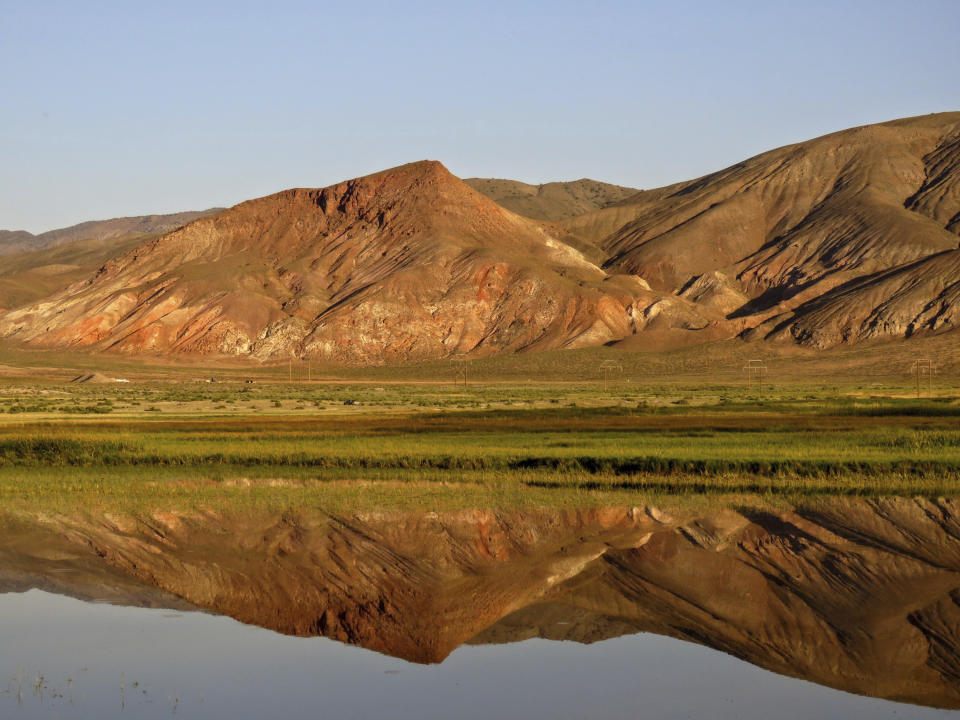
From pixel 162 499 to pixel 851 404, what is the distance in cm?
4660

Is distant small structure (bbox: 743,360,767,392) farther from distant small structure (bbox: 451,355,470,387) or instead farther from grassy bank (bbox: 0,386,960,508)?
grassy bank (bbox: 0,386,960,508)

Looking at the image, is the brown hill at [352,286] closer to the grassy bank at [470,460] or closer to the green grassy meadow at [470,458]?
the green grassy meadow at [470,458]

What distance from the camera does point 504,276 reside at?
163500 millimetres

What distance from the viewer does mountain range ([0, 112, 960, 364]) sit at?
152 m

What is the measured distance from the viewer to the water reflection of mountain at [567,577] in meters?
13.4

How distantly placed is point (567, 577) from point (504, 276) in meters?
147

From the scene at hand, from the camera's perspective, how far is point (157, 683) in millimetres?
11836

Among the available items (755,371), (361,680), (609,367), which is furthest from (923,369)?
(361,680)

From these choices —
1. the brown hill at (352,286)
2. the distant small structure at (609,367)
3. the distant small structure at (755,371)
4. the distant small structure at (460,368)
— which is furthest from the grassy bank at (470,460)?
the brown hill at (352,286)

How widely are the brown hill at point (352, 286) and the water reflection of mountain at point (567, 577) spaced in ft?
421

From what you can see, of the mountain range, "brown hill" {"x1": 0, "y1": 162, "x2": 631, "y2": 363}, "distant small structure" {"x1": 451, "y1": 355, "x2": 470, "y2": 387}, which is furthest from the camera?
"brown hill" {"x1": 0, "y1": 162, "x2": 631, "y2": 363}

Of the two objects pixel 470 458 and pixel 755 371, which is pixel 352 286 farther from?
pixel 470 458

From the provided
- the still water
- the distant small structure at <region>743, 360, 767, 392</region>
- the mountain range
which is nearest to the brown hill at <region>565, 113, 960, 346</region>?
the mountain range

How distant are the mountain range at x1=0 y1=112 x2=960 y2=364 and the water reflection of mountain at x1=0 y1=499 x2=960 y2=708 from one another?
4965 inches
